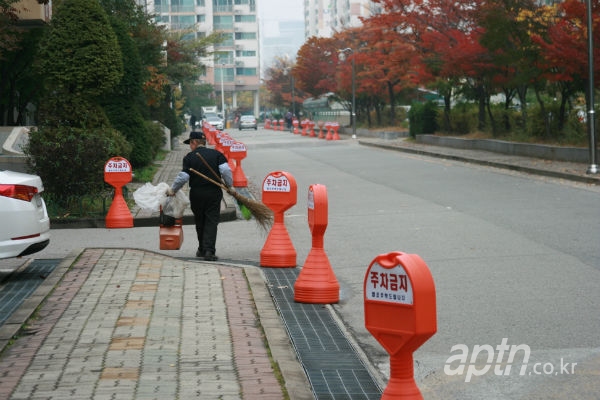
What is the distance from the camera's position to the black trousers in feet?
42.0

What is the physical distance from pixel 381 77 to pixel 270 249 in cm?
4641

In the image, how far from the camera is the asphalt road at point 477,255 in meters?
7.27

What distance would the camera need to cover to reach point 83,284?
10438 millimetres

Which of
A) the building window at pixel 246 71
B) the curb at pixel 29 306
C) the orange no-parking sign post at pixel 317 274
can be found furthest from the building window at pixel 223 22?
the orange no-parking sign post at pixel 317 274

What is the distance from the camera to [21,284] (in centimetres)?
1113

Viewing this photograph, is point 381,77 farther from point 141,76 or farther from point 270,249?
point 270,249

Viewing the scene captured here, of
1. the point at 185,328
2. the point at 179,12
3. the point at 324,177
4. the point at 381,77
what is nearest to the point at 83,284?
the point at 185,328

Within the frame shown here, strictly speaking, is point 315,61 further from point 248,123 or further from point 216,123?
point 248,123

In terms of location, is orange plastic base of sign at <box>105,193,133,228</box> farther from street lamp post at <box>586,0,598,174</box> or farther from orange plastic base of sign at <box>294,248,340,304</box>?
street lamp post at <box>586,0,598,174</box>

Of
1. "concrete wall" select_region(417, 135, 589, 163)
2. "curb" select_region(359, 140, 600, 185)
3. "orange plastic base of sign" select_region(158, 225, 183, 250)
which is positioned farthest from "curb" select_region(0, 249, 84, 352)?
"concrete wall" select_region(417, 135, 589, 163)

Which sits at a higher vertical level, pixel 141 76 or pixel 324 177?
pixel 141 76

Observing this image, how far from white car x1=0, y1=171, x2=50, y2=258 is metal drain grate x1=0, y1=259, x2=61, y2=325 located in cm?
34

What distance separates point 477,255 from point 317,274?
3.49 m

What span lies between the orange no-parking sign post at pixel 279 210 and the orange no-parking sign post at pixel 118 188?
553 centimetres
